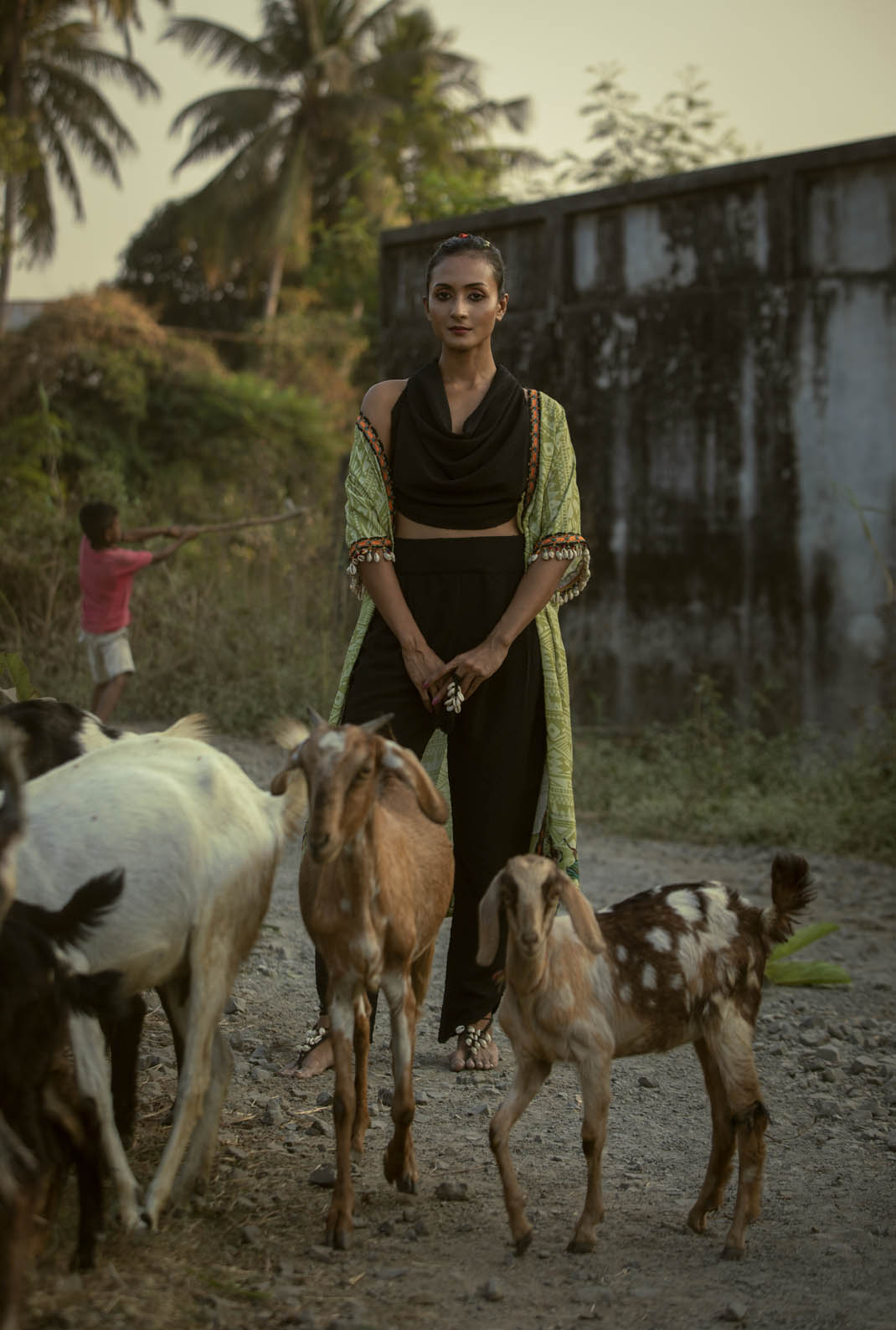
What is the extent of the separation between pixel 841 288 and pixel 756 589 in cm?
214

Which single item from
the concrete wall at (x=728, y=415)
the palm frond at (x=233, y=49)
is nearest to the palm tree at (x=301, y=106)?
the palm frond at (x=233, y=49)

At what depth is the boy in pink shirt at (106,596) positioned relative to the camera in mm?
9570

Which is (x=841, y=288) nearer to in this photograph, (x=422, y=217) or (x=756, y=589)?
(x=756, y=589)

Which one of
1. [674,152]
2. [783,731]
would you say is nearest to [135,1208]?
[783,731]

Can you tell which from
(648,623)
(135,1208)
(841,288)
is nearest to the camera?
(135,1208)

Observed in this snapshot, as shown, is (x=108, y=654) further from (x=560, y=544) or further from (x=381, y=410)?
(x=560, y=544)

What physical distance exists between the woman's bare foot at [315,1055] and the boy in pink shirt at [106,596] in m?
5.37

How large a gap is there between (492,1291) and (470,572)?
201 centimetres

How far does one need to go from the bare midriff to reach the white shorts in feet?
18.7

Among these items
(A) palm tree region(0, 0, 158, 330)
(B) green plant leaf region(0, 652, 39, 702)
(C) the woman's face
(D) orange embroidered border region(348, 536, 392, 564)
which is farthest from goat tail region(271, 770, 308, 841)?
(A) palm tree region(0, 0, 158, 330)

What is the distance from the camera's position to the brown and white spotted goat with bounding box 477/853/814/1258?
3.20 meters

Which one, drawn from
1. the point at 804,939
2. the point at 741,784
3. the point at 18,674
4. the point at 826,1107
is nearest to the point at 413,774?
the point at 826,1107

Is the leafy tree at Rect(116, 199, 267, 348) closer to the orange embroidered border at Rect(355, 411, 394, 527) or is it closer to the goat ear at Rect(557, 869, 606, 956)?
the orange embroidered border at Rect(355, 411, 394, 527)

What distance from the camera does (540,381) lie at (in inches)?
427
